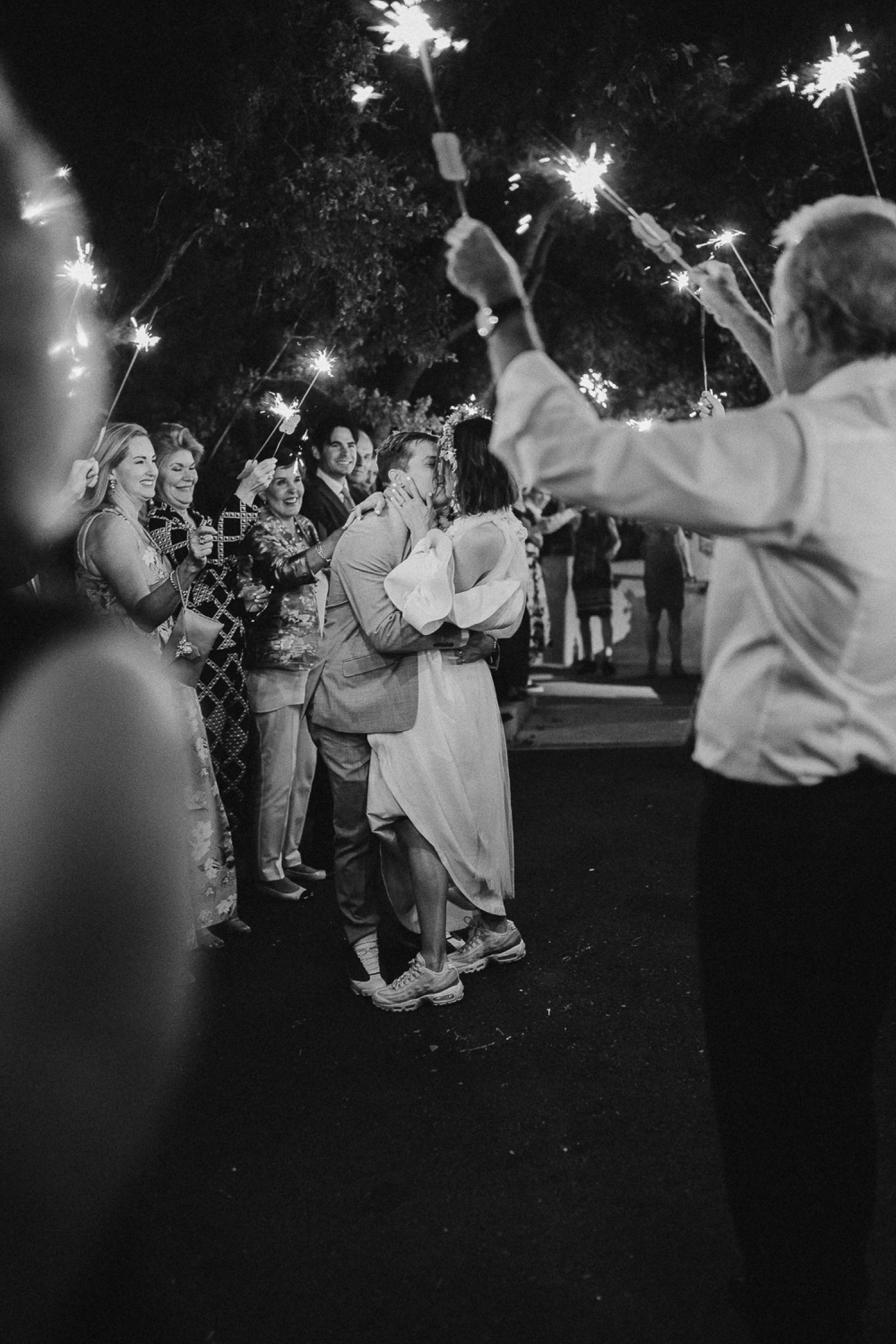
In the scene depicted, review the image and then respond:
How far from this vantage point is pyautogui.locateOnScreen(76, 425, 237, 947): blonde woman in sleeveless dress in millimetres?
4449

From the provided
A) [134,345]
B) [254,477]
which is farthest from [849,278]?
[134,345]

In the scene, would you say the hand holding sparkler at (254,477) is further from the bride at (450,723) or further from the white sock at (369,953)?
the white sock at (369,953)

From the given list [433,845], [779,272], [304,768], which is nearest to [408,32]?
[779,272]

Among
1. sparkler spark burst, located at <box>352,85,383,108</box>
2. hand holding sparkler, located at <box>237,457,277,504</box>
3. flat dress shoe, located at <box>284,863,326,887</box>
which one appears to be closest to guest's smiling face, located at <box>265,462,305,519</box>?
hand holding sparkler, located at <box>237,457,277,504</box>

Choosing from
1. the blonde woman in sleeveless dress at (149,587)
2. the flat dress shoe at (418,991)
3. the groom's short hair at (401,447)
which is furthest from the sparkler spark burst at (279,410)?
the flat dress shoe at (418,991)

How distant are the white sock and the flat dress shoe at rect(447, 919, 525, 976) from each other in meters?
0.31

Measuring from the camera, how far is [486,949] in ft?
14.8

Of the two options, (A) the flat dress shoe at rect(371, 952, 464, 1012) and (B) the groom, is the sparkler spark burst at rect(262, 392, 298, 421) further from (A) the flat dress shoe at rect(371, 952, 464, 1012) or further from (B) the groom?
(A) the flat dress shoe at rect(371, 952, 464, 1012)

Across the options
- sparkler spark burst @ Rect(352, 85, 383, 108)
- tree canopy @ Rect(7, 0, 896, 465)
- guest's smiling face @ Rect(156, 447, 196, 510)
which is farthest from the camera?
sparkler spark burst @ Rect(352, 85, 383, 108)

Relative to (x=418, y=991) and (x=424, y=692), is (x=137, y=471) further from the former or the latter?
(x=418, y=991)

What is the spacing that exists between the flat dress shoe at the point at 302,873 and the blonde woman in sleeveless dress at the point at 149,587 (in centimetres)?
90

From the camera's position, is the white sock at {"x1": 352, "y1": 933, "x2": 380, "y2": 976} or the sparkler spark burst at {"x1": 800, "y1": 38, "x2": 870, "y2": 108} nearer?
the white sock at {"x1": 352, "y1": 933, "x2": 380, "y2": 976}

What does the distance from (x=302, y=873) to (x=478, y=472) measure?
2728 mm

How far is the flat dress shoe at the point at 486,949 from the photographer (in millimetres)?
4492
